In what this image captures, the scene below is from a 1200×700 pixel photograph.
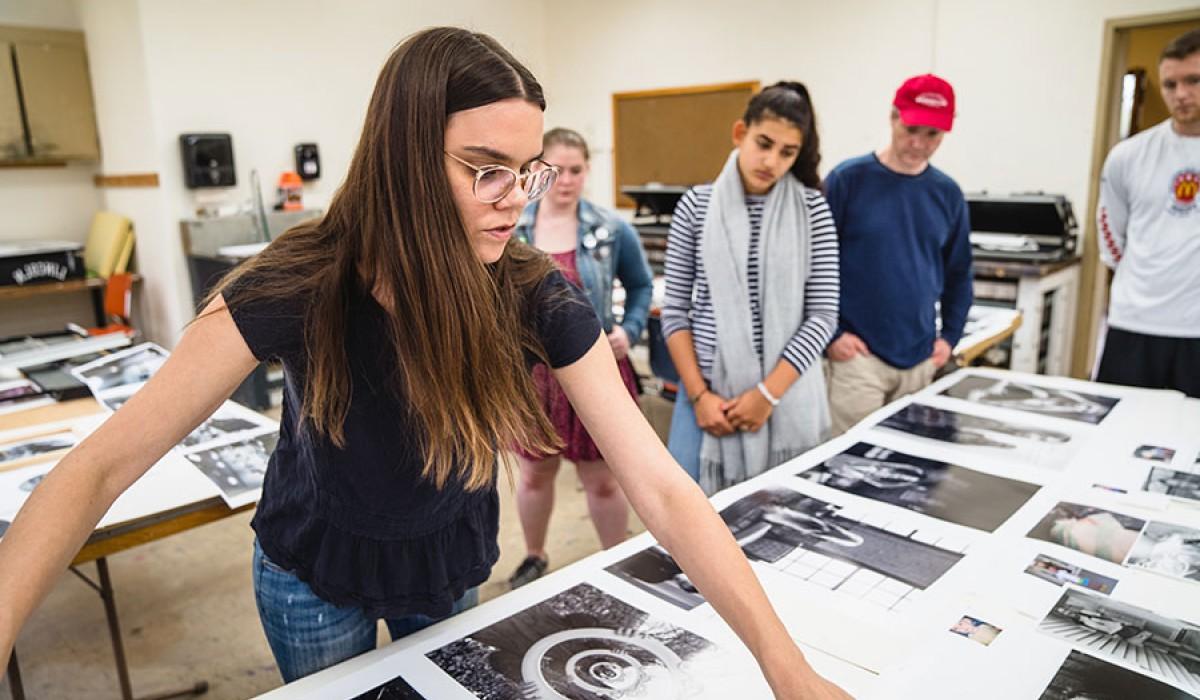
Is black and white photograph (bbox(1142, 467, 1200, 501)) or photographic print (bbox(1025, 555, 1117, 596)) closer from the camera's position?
photographic print (bbox(1025, 555, 1117, 596))

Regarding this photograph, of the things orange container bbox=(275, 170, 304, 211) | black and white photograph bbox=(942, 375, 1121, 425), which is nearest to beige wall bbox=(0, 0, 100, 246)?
orange container bbox=(275, 170, 304, 211)

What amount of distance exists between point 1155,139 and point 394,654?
2.41 meters

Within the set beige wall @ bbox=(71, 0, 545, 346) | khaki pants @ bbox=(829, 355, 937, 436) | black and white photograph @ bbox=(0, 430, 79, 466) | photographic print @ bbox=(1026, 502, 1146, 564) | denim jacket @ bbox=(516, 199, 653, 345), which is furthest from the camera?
beige wall @ bbox=(71, 0, 545, 346)

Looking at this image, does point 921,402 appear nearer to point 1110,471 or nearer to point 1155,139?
point 1110,471

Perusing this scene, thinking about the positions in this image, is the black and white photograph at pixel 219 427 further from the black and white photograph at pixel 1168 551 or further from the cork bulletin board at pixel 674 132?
the cork bulletin board at pixel 674 132

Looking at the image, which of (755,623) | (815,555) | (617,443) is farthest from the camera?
(815,555)

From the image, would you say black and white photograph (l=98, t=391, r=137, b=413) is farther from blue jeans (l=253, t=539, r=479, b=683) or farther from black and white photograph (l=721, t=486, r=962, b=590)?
black and white photograph (l=721, t=486, r=962, b=590)

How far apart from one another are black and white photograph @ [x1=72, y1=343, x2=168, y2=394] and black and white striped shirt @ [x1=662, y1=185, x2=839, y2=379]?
139 centimetres

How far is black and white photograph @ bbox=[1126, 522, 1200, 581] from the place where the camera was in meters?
1.13

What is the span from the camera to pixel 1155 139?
89.0 inches

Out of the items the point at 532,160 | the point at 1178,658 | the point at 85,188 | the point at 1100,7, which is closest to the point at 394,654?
the point at 532,160

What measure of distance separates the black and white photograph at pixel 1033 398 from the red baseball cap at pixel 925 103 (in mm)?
645

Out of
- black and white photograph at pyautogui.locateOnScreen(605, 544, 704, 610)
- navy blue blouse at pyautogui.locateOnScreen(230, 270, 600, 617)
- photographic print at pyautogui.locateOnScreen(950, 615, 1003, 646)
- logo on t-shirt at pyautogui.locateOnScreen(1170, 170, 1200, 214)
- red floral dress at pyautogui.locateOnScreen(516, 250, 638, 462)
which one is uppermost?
logo on t-shirt at pyautogui.locateOnScreen(1170, 170, 1200, 214)

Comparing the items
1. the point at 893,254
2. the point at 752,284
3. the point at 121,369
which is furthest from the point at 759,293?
the point at 121,369
